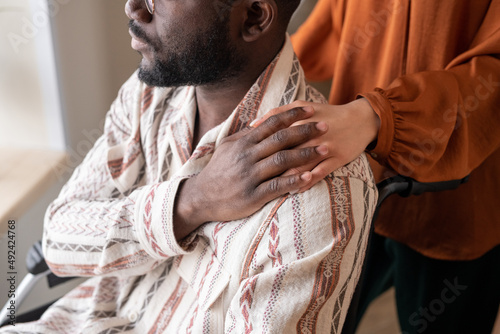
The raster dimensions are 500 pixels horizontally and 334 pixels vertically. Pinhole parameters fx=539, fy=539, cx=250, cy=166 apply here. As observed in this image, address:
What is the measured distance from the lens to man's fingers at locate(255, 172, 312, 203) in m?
0.83

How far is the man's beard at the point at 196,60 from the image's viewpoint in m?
0.96

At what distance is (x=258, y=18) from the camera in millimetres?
962

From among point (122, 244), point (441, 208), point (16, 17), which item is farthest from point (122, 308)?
point (16, 17)

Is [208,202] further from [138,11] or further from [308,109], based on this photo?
[138,11]

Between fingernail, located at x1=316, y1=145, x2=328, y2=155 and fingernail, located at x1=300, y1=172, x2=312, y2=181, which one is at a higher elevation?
fingernail, located at x1=316, y1=145, x2=328, y2=155

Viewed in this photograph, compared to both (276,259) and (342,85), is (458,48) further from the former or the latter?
(276,259)


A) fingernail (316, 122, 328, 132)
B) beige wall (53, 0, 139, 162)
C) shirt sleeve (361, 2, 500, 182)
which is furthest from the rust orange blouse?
beige wall (53, 0, 139, 162)

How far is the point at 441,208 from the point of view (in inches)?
47.9

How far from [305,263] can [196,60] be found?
41cm

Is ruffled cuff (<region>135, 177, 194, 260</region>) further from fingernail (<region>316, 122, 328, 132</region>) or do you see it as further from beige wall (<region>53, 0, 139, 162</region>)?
beige wall (<region>53, 0, 139, 162</region>)

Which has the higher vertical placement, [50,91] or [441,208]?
[50,91]

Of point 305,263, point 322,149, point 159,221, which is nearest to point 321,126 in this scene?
point 322,149

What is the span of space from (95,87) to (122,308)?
0.91 metres

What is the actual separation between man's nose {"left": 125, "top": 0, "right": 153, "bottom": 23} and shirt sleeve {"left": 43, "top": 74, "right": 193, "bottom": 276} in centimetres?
25
